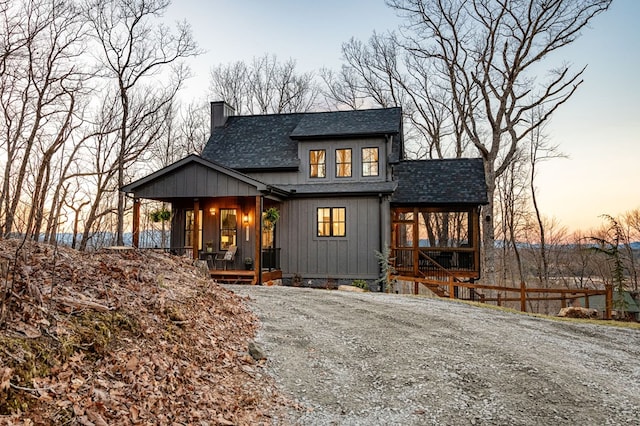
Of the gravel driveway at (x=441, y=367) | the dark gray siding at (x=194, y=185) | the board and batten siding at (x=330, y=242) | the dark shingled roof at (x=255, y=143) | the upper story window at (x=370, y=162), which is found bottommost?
the gravel driveway at (x=441, y=367)

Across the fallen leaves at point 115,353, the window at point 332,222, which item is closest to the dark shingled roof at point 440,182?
the window at point 332,222

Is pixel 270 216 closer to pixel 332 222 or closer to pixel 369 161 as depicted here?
pixel 332 222

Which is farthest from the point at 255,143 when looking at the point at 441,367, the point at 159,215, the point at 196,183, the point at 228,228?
the point at 441,367

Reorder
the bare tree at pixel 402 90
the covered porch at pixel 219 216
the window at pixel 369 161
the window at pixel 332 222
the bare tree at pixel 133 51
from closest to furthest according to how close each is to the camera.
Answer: the covered porch at pixel 219 216
the window at pixel 332 222
the window at pixel 369 161
the bare tree at pixel 133 51
the bare tree at pixel 402 90

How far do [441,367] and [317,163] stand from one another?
11.8 m

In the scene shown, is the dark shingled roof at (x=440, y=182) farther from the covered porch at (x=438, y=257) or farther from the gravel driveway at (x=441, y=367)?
the gravel driveway at (x=441, y=367)

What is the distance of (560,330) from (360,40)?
2261cm

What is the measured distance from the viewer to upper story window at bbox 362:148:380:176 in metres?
16.6

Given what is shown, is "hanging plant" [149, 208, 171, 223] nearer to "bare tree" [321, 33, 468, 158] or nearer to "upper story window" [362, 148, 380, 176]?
"upper story window" [362, 148, 380, 176]

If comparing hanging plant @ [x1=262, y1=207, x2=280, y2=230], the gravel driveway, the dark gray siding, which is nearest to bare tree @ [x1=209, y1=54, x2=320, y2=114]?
hanging plant @ [x1=262, y1=207, x2=280, y2=230]

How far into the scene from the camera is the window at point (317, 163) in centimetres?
1698

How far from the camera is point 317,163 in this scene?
17078 millimetres

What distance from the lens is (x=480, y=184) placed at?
1669 cm

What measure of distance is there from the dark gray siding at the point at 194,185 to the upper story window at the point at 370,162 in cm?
466
